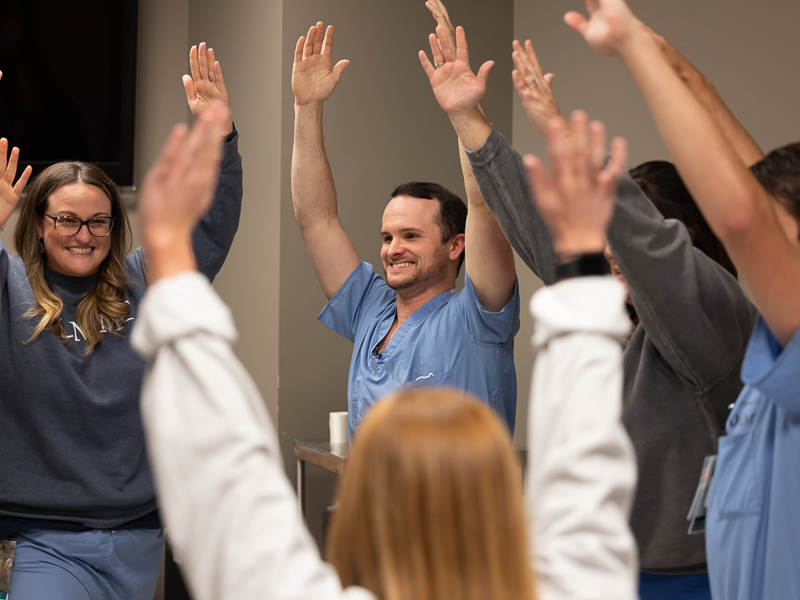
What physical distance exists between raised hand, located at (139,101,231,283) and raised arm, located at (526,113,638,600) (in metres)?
0.33

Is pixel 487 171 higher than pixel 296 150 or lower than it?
lower

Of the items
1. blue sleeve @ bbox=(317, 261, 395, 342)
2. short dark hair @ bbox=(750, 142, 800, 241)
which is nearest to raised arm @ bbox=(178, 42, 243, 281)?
blue sleeve @ bbox=(317, 261, 395, 342)

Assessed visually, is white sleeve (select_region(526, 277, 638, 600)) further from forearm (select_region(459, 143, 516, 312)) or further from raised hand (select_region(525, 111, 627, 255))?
forearm (select_region(459, 143, 516, 312))

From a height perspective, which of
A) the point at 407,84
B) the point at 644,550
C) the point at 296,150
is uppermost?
the point at 407,84

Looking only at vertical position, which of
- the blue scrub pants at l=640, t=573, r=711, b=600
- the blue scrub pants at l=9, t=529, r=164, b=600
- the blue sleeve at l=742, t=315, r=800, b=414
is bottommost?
the blue scrub pants at l=9, t=529, r=164, b=600

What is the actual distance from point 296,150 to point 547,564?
5.26 ft

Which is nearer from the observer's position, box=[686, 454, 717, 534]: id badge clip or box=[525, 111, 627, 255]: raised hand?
box=[525, 111, 627, 255]: raised hand

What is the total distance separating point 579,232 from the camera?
2.79 ft

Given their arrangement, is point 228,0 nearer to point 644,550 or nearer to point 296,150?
point 296,150

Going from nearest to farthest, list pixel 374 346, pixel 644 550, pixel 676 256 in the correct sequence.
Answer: pixel 676 256 → pixel 644 550 → pixel 374 346

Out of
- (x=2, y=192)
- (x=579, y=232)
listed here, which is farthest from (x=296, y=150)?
(x=579, y=232)

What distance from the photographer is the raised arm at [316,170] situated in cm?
216

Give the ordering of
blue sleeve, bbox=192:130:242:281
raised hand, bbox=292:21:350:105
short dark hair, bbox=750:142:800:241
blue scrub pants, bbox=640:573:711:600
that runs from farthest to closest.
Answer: raised hand, bbox=292:21:350:105 < blue sleeve, bbox=192:130:242:281 < blue scrub pants, bbox=640:573:711:600 < short dark hair, bbox=750:142:800:241

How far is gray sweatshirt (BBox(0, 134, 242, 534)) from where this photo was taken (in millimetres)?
1800
